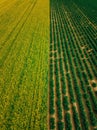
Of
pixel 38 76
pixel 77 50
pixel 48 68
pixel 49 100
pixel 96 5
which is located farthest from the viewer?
pixel 96 5

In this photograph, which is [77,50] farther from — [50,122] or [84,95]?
[50,122]

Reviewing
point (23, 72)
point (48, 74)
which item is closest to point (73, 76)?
point (48, 74)

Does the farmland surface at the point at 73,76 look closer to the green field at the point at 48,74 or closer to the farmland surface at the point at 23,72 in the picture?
the green field at the point at 48,74

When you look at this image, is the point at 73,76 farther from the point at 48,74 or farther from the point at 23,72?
the point at 23,72

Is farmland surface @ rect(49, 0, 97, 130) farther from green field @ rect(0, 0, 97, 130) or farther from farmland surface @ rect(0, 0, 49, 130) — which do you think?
farmland surface @ rect(0, 0, 49, 130)

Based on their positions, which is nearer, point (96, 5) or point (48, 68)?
point (48, 68)

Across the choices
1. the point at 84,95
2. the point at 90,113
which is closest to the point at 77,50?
the point at 84,95

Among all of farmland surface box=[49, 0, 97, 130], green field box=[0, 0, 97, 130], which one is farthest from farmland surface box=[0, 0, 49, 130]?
farmland surface box=[49, 0, 97, 130]

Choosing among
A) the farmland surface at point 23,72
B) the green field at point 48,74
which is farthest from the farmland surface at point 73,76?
the farmland surface at point 23,72
